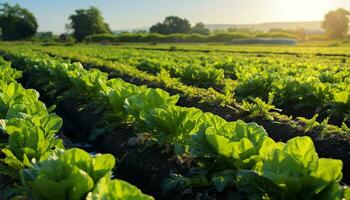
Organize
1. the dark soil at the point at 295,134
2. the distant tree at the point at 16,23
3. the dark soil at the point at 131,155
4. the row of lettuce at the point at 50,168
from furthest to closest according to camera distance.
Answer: the distant tree at the point at 16,23 < the dark soil at the point at 295,134 < the dark soil at the point at 131,155 < the row of lettuce at the point at 50,168

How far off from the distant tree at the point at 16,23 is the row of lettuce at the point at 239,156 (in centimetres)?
7820

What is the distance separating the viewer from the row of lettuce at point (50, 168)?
8.36 feet

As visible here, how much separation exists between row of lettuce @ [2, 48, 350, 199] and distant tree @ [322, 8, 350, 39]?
79.8m

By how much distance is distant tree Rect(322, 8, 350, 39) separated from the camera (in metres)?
79.1

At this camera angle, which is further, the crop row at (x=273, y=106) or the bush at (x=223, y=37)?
the bush at (x=223, y=37)

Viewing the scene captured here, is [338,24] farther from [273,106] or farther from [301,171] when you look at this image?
[301,171]

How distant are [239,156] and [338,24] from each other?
8202 cm

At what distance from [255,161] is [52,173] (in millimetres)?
1472

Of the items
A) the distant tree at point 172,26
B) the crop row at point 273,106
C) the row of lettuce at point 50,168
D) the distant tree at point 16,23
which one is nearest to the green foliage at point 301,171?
the row of lettuce at point 50,168

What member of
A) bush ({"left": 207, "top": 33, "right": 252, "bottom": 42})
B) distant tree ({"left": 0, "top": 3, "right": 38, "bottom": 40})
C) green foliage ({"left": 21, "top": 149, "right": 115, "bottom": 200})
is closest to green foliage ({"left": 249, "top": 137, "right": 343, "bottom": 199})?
green foliage ({"left": 21, "top": 149, "right": 115, "bottom": 200})

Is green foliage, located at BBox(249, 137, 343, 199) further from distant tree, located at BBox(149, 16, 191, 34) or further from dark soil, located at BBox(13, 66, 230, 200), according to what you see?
distant tree, located at BBox(149, 16, 191, 34)

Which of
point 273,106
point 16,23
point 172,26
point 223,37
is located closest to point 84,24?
point 16,23

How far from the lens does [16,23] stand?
Result: 78438mm

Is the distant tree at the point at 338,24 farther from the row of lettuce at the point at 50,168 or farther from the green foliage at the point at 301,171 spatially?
the green foliage at the point at 301,171
